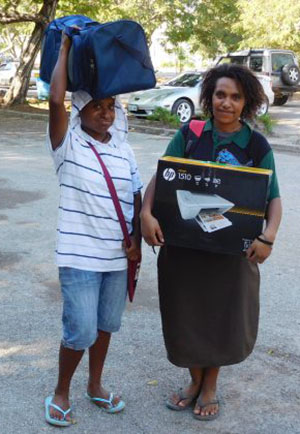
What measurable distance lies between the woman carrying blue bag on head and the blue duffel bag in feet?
0.35

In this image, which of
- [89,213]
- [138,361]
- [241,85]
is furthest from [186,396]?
[241,85]

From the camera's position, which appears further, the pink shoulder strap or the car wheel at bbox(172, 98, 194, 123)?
the car wheel at bbox(172, 98, 194, 123)

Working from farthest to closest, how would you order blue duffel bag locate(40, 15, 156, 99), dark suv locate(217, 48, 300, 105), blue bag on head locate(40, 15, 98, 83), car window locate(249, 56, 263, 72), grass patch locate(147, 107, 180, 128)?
car window locate(249, 56, 263, 72) → dark suv locate(217, 48, 300, 105) → grass patch locate(147, 107, 180, 128) → blue bag on head locate(40, 15, 98, 83) → blue duffel bag locate(40, 15, 156, 99)

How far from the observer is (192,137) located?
113 inches

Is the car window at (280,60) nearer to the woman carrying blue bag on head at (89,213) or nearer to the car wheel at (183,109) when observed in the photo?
the car wheel at (183,109)

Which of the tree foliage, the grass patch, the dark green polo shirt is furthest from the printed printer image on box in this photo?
the tree foliage

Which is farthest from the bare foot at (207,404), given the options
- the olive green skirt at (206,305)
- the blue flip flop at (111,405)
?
the blue flip flop at (111,405)

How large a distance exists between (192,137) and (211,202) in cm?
39

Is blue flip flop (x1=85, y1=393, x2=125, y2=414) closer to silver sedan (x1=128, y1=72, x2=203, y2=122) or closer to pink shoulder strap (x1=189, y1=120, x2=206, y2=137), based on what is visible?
pink shoulder strap (x1=189, y1=120, x2=206, y2=137)

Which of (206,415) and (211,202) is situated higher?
(211,202)

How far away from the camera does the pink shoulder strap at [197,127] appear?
113 inches

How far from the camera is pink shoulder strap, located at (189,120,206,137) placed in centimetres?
287

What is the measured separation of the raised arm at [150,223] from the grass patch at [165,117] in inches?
494

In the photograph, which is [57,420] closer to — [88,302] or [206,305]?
[88,302]
